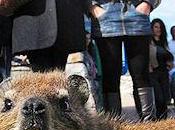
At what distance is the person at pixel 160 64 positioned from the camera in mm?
7965

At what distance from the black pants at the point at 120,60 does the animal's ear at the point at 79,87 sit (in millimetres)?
1361

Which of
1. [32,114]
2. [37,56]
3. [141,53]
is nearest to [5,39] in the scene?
[37,56]

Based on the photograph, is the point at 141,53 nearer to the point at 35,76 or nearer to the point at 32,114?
the point at 35,76

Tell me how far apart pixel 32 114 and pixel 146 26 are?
238 cm

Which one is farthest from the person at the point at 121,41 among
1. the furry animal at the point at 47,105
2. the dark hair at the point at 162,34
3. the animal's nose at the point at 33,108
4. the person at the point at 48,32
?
the dark hair at the point at 162,34

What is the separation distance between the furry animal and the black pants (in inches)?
49.6

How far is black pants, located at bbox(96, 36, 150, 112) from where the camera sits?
17.6 ft

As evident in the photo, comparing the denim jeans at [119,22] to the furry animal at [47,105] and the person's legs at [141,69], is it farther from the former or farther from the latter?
the furry animal at [47,105]

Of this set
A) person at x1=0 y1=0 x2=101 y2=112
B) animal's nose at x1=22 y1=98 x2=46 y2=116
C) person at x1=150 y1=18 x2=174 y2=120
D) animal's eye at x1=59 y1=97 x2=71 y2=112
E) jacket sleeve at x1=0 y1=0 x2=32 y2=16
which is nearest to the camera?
animal's nose at x1=22 y1=98 x2=46 y2=116

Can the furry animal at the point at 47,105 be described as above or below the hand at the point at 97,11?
below

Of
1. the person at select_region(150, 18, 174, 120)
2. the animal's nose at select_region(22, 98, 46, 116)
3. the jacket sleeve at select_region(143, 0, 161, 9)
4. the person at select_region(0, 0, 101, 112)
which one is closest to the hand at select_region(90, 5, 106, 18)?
the jacket sleeve at select_region(143, 0, 161, 9)

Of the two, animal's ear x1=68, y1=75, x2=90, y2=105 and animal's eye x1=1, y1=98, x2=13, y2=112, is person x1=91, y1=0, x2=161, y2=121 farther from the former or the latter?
animal's eye x1=1, y1=98, x2=13, y2=112

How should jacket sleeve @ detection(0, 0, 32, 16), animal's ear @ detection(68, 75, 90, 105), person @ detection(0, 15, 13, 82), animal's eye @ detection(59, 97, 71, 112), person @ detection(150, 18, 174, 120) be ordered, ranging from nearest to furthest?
animal's eye @ detection(59, 97, 71, 112), animal's ear @ detection(68, 75, 90, 105), jacket sleeve @ detection(0, 0, 32, 16), person @ detection(0, 15, 13, 82), person @ detection(150, 18, 174, 120)

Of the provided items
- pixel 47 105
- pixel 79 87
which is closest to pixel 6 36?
pixel 79 87
